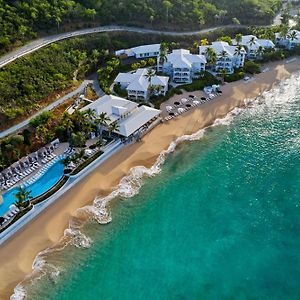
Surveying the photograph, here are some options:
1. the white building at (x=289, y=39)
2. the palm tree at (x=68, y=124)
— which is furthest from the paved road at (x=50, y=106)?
the white building at (x=289, y=39)

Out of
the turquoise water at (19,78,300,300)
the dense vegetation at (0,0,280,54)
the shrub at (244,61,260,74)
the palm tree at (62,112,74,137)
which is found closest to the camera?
the turquoise water at (19,78,300,300)

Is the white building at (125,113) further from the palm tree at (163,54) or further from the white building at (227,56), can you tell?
the white building at (227,56)

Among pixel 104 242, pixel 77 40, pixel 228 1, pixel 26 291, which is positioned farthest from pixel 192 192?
pixel 228 1

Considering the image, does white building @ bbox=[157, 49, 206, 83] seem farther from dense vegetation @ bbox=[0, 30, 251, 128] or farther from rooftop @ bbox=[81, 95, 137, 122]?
rooftop @ bbox=[81, 95, 137, 122]

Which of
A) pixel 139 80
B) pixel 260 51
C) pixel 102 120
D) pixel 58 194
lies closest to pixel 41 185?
pixel 58 194

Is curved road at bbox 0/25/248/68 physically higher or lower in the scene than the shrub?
higher

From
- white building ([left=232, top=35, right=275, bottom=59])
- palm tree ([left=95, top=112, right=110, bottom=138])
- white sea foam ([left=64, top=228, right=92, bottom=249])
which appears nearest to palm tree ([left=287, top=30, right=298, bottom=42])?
white building ([left=232, top=35, right=275, bottom=59])
